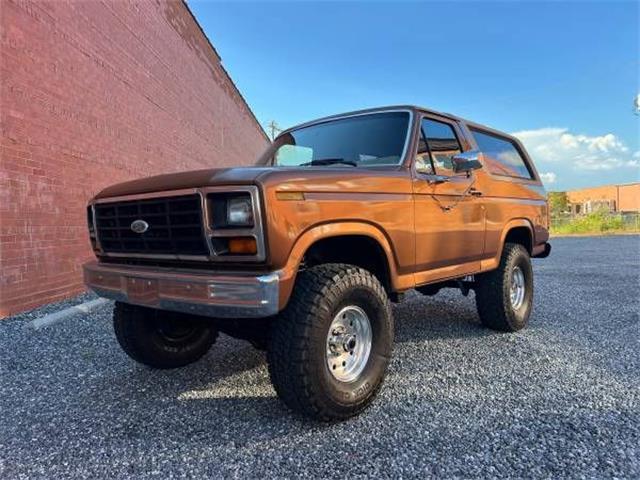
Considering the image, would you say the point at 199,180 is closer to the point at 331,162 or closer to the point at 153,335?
the point at 331,162

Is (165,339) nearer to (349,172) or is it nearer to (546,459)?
(349,172)

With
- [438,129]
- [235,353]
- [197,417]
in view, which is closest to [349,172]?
[438,129]

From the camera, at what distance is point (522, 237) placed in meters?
5.16

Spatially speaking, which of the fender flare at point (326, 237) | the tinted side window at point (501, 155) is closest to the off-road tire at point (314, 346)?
the fender flare at point (326, 237)

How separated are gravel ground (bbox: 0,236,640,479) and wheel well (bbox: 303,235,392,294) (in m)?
0.84

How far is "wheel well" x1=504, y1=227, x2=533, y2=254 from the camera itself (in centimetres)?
501

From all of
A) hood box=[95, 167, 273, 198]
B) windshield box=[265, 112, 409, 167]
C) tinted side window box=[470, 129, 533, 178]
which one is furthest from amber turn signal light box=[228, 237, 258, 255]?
tinted side window box=[470, 129, 533, 178]

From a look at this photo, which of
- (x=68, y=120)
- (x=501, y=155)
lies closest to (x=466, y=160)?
(x=501, y=155)

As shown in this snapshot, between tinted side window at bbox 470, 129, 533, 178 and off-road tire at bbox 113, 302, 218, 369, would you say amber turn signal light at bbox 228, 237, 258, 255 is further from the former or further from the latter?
tinted side window at bbox 470, 129, 533, 178

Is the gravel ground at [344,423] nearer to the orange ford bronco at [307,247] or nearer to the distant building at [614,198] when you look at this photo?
the orange ford bronco at [307,247]

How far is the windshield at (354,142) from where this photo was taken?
3.42 metres

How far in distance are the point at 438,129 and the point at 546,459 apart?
2.65 metres

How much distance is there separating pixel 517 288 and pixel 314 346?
3297 millimetres

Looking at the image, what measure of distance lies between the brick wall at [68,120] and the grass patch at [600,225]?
22.6m
